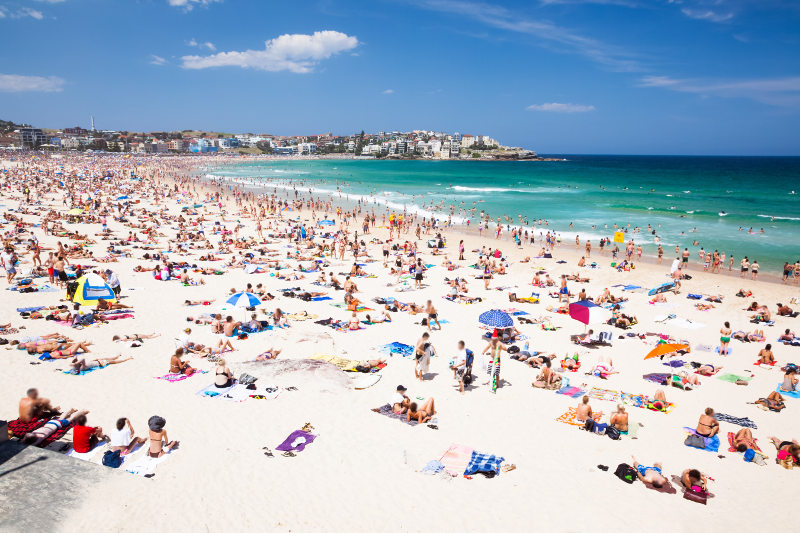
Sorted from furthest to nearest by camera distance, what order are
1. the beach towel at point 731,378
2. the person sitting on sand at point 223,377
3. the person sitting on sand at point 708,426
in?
the beach towel at point 731,378 < the person sitting on sand at point 223,377 < the person sitting on sand at point 708,426

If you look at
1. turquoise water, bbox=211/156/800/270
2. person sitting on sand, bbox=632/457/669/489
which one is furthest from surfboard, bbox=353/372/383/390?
turquoise water, bbox=211/156/800/270

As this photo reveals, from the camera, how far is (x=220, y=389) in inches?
330

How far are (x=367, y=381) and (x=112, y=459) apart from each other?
4.32 m

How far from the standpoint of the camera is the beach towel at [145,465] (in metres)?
6.05

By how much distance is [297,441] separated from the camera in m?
6.91

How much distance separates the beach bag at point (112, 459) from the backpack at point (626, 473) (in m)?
6.95

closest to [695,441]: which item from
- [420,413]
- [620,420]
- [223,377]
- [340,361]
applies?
[620,420]

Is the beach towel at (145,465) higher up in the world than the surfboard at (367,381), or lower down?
lower down

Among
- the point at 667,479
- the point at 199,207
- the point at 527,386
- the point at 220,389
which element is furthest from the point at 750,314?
the point at 199,207

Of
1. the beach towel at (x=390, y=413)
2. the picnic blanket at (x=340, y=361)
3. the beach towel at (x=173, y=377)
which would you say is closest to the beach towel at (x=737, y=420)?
the beach towel at (x=390, y=413)

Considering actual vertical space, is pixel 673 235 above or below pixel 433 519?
above

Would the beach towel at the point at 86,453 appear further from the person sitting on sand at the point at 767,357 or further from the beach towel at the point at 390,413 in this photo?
the person sitting on sand at the point at 767,357

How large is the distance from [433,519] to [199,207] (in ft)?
120

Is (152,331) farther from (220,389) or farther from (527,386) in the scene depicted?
(527,386)
